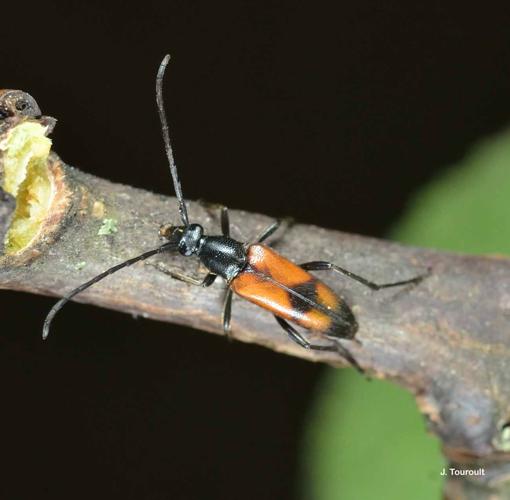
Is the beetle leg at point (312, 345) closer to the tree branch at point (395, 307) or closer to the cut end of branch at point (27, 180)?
the tree branch at point (395, 307)

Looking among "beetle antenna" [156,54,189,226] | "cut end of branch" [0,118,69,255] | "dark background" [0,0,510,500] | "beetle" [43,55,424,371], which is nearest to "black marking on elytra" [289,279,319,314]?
"beetle" [43,55,424,371]

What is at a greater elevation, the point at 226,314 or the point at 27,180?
the point at 27,180

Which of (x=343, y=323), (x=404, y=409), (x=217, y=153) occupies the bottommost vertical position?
(x=404, y=409)

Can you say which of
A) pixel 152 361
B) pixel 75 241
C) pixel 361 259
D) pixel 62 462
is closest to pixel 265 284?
pixel 361 259

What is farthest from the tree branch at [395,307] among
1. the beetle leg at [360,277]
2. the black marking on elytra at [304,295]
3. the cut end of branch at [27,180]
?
the black marking on elytra at [304,295]

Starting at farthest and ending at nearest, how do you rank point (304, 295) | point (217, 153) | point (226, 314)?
1. point (217, 153)
2. point (304, 295)
3. point (226, 314)

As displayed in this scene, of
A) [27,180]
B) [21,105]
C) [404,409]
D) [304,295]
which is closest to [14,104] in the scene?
[21,105]

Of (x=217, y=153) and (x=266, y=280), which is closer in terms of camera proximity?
(x=266, y=280)

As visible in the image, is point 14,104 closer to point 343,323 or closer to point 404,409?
point 343,323
